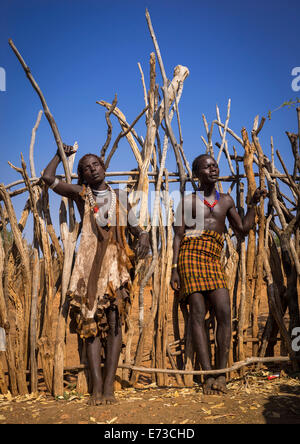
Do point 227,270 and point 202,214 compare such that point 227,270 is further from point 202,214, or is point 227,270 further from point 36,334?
point 36,334

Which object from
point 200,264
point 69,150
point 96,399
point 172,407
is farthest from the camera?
point 69,150

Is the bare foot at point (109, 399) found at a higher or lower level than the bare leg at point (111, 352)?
lower

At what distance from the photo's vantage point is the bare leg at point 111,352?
2.89m

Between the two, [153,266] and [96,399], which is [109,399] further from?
[153,266]

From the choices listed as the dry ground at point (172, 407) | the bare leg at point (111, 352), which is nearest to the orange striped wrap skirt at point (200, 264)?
the bare leg at point (111, 352)

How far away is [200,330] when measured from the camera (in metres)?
3.12

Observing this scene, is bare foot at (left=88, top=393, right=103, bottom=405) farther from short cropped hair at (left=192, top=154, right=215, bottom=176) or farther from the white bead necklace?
short cropped hair at (left=192, top=154, right=215, bottom=176)

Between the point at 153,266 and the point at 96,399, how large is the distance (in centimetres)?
116

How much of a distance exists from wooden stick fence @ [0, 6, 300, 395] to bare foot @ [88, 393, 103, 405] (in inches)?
12.2

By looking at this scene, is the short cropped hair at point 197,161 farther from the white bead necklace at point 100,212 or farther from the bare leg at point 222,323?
the bare leg at point 222,323

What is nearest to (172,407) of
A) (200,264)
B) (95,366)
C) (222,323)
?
(95,366)

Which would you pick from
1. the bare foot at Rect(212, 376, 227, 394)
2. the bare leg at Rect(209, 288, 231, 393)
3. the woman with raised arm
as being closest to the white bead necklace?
the woman with raised arm

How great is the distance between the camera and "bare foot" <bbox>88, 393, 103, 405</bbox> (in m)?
2.78
